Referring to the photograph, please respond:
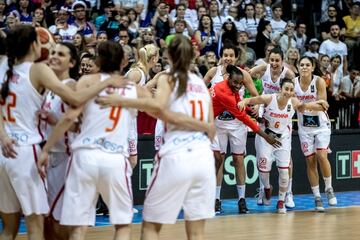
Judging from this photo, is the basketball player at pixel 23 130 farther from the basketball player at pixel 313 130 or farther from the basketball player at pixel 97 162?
the basketball player at pixel 313 130

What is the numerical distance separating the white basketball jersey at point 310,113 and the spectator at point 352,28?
6.86m

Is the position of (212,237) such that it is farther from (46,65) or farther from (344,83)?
(344,83)

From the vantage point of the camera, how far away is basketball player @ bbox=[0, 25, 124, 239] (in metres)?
7.55

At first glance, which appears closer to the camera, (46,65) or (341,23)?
(46,65)

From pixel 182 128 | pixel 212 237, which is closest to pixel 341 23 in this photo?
pixel 212 237

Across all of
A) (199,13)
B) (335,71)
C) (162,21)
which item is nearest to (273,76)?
(162,21)

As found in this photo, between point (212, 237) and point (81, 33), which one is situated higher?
point (81, 33)

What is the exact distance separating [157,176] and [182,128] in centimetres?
41

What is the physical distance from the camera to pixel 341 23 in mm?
19578

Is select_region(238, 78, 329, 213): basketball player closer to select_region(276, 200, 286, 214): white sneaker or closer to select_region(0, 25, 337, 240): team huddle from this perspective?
select_region(276, 200, 286, 214): white sneaker

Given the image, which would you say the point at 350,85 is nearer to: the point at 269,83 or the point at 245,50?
the point at 245,50

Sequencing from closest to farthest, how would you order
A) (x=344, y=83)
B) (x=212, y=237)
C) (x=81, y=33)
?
(x=212, y=237) < (x=81, y=33) < (x=344, y=83)

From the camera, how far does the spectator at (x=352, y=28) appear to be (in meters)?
19.3

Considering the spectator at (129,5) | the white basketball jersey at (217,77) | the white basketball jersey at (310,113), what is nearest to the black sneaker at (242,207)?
the white basketball jersey at (310,113)
